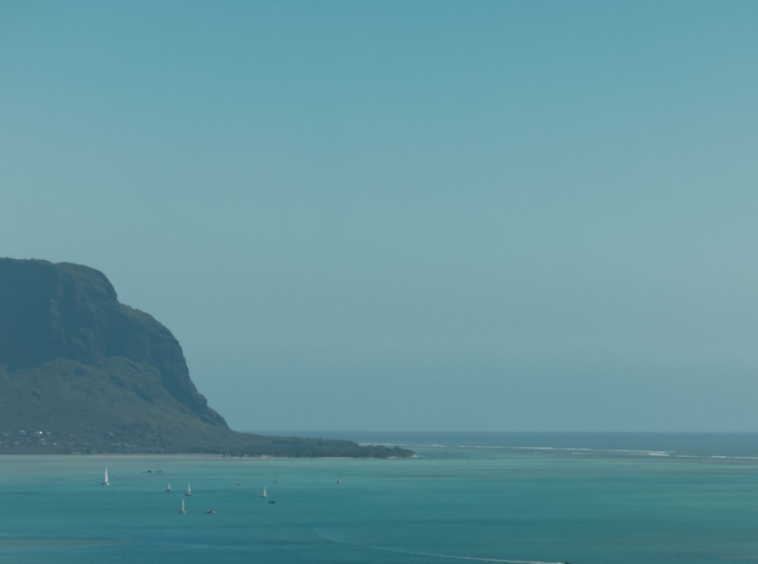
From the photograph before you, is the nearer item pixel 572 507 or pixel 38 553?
pixel 38 553

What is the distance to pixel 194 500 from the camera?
483 ft

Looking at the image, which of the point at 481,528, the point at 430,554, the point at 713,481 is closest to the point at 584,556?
the point at 430,554

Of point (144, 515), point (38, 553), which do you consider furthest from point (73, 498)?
point (38, 553)

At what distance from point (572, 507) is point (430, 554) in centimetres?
4573

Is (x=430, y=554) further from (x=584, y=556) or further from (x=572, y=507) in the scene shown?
(x=572, y=507)

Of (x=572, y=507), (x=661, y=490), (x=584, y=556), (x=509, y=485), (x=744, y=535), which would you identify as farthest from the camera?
(x=509, y=485)

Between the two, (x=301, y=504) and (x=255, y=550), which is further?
(x=301, y=504)

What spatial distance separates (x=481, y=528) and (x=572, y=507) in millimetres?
26259

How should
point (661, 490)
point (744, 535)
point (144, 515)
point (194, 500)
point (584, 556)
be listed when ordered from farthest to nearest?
point (661, 490) < point (194, 500) < point (144, 515) < point (744, 535) < point (584, 556)

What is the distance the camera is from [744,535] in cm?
10931

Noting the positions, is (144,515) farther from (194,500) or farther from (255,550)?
(255,550)

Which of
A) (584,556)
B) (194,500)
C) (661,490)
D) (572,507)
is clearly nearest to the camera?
(584,556)

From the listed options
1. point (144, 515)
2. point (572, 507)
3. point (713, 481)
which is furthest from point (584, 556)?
point (713, 481)

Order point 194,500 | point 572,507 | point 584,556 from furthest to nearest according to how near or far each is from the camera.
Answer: point 194,500
point 572,507
point 584,556
